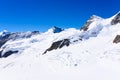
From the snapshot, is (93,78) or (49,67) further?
(49,67)

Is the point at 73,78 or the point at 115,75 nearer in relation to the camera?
the point at 115,75

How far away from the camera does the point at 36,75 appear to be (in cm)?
3853

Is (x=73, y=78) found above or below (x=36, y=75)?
below

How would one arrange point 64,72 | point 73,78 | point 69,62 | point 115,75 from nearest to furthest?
point 115,75 < point 73,78 < point 64,72 < point 69,62

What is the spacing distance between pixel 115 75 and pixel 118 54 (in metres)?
9.06

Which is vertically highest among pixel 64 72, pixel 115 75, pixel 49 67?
pixel 49 67

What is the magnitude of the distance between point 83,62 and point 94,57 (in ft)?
11.9

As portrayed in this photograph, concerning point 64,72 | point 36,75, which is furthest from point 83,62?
point 36,75

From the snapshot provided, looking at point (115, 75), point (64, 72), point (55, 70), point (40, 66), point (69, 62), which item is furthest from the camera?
point (40, 66)

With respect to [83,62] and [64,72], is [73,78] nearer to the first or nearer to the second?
[64,72]

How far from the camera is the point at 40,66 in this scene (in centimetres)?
4528

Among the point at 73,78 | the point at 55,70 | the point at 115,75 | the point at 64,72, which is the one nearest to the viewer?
the point at 115,75

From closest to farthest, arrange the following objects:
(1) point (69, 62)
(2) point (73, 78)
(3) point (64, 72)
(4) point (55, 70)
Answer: (2) point (73, 78) < (3) point (64, 72) < (4) point (55, 70) < (1) point (69, 62)

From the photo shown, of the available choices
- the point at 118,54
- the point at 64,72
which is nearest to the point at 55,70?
the point at 64,72
